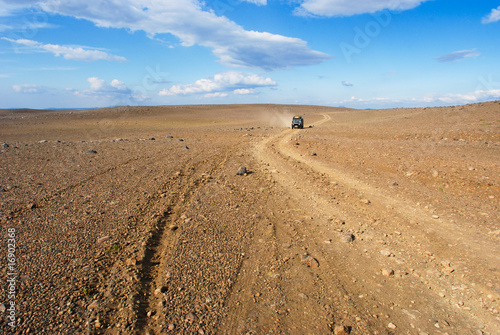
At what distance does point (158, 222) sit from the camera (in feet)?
18.2

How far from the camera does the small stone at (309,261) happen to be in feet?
13.8

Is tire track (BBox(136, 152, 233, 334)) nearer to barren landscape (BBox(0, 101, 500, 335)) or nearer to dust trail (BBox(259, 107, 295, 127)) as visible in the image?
barren landscape (BBox(0, 101, 500, 335))

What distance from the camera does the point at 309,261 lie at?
14.0ft

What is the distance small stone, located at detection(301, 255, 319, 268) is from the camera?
4215mm

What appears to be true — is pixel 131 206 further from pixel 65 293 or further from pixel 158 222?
pixel 65 293

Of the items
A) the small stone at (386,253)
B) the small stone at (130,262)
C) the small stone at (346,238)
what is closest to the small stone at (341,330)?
the small stone at (386,253)

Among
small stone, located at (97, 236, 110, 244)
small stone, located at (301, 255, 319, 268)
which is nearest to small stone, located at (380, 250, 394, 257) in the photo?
small stone, located at (301, 255, 319, 268)

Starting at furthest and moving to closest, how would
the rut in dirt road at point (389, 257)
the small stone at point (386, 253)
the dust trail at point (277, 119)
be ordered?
the dust trail at point (277, 119) < the small stone at point (386, 253) < the rut in dirt road at point (389, 257)

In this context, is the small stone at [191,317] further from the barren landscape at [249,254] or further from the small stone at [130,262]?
the small stone at [130,262]

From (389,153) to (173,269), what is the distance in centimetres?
1239

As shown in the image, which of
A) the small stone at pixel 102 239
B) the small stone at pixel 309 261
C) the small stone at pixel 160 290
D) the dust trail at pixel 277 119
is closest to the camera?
the small stone at pixel 160 290

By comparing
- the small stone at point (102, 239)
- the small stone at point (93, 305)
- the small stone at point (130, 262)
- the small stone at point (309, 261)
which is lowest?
the small stone at point (309, 261)

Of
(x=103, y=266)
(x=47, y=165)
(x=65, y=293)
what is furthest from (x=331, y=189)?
(x=47, y=165)

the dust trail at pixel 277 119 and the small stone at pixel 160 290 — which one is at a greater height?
the dust trail at pixel 277 119
